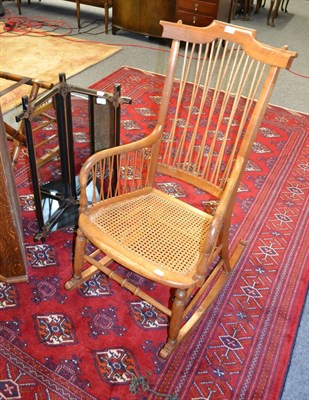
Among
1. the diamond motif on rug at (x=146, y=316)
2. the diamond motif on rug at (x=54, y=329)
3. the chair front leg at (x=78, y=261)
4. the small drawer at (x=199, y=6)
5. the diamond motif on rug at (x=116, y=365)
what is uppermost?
the small drawer at (x=199, y=6)

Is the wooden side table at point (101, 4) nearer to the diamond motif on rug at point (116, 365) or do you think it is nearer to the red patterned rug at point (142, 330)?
the red patterned rug at point (142, 330)

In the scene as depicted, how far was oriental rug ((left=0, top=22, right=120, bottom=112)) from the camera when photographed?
371 cm

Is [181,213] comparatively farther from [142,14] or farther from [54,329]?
[142,14]

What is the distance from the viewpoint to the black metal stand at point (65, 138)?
5.66 ft

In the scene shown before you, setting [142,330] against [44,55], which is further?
[44,55]

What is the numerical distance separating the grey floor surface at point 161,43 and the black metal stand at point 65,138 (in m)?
1.22

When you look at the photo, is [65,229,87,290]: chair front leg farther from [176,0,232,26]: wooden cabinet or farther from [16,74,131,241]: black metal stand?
[176,0,232,26]: wooden cabinet

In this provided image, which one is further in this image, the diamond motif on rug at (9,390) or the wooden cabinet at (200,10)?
the wooden cabinet at (200,10)

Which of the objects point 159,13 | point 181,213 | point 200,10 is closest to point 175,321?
point 181,213

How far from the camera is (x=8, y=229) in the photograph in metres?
1.61

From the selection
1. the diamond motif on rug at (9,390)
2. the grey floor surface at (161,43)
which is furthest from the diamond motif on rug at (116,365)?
the grey floor surface at (161,43)

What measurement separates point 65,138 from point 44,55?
8.66 ft

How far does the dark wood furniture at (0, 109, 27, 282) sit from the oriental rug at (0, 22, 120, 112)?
→ 1.89 metres

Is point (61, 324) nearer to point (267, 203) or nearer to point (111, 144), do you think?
point (111, 144)
